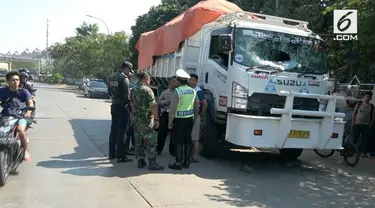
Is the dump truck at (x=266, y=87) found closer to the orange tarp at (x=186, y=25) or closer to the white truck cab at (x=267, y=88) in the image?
the white truck cab at (x=267, y=88)

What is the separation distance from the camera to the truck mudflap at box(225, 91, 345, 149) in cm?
741

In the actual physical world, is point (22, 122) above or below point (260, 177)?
above

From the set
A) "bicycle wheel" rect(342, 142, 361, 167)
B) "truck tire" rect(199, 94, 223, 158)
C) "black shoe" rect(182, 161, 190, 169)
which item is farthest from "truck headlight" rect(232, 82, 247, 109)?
"bicycle wheel" rect(342, 142, 361, 167)

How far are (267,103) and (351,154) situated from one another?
8.60 feet

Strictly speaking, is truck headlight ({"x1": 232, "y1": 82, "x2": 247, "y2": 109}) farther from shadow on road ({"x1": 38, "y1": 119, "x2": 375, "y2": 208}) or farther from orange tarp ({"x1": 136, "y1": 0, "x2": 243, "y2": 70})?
orange tarp ({"x1": 136, "y1": 0, "x2": 243, "y2": 70})

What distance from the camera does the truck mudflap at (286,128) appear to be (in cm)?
741

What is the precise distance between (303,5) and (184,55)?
881cm

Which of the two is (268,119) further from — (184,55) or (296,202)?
(184,55)

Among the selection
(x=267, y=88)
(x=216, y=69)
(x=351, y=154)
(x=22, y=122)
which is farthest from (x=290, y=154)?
(x=22, y=122)

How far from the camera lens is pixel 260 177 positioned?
24.3ft

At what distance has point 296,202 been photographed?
5.97 metres

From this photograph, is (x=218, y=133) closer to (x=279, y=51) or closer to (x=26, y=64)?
(x=279, y=51)

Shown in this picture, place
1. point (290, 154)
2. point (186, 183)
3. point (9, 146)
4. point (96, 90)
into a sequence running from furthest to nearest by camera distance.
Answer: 1. point (96, 90)
2. point (290, 154)
3. point (186, 183)
4. point (9, 146)

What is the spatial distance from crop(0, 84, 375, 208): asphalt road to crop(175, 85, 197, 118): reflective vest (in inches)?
40.0
